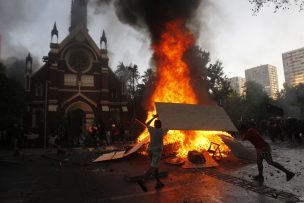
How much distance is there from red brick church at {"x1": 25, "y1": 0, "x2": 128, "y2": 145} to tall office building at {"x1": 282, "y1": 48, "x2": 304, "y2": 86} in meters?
→ 67.9

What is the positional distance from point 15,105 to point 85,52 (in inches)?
627

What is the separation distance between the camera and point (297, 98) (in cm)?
4997

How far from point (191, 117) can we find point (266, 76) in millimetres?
116052

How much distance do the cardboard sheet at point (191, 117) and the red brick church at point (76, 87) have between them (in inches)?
895

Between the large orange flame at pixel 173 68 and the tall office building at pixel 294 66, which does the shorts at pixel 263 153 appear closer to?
the large orange flame at pixel 173 68

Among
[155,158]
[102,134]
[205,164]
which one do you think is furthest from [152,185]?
[102,134]

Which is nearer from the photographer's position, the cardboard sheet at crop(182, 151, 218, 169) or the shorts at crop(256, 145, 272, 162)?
the shorts at crop(256, 145, 272, 162)

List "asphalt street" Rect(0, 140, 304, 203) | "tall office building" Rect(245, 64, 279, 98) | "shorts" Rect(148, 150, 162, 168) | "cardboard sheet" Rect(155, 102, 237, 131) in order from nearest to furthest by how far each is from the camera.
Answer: "asphalt street" Rect(0, 140, 304, 203) < "shorts" Rect(148, 150, 162, 168) < "cardboard sheet" Rect(155, 102, 237, 131) < "tall office building" Rect(245, 64, 279, 98)

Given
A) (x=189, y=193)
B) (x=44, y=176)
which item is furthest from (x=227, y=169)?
(x=44, y=176)

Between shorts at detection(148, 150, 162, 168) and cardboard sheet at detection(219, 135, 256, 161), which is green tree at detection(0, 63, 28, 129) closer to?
cardboard sheet at detection(219, 135, 256, 161)

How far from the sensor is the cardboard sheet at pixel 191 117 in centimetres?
1286

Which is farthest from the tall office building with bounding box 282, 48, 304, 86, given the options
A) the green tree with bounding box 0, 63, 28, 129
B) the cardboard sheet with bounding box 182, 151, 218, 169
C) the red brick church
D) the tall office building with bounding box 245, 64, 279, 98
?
the cardboard sheet with bounding box 182, 151, 218, 169

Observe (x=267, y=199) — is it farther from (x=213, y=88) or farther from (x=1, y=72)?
(x=213, y=88)

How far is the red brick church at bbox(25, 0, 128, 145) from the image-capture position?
35.3 m
